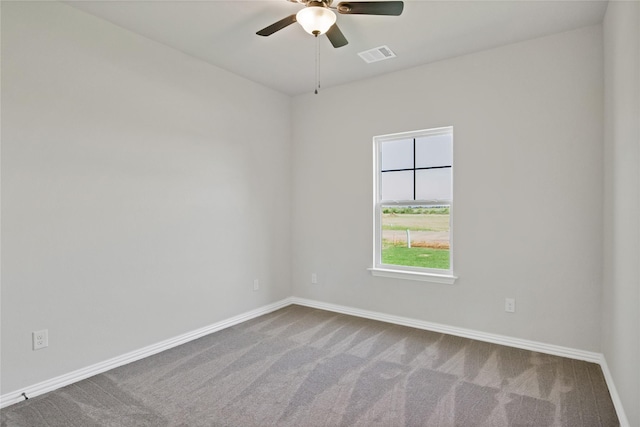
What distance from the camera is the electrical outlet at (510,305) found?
3159 mm

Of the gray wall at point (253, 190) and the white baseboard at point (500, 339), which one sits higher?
the gray wall at point (253, 190)


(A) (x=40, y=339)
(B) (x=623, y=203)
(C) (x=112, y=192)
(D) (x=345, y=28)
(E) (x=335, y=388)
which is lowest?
(E) (x=335, y=388)

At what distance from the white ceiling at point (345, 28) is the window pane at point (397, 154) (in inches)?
31.5

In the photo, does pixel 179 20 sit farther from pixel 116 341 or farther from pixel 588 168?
pixel 588 168

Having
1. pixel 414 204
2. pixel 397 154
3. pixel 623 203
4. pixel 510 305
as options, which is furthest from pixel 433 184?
pixel 623 203

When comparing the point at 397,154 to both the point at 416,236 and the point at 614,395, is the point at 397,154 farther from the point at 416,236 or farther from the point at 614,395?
the point at 614,395

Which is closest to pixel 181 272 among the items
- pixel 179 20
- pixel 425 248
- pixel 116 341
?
pixel 116 341

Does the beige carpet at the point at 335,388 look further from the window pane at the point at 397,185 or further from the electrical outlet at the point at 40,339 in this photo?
the window pane at the point at 397,185

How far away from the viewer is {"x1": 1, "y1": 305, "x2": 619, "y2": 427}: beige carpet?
6.92 feet

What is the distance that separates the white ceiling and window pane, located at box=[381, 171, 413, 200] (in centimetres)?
114

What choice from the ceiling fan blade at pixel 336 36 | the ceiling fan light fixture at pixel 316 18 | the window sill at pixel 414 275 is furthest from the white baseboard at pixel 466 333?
the ceiling fan light fixture at pixel 316 18

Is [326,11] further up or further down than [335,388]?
further up

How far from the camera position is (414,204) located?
12.5 feet

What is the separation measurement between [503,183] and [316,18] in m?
2.20
